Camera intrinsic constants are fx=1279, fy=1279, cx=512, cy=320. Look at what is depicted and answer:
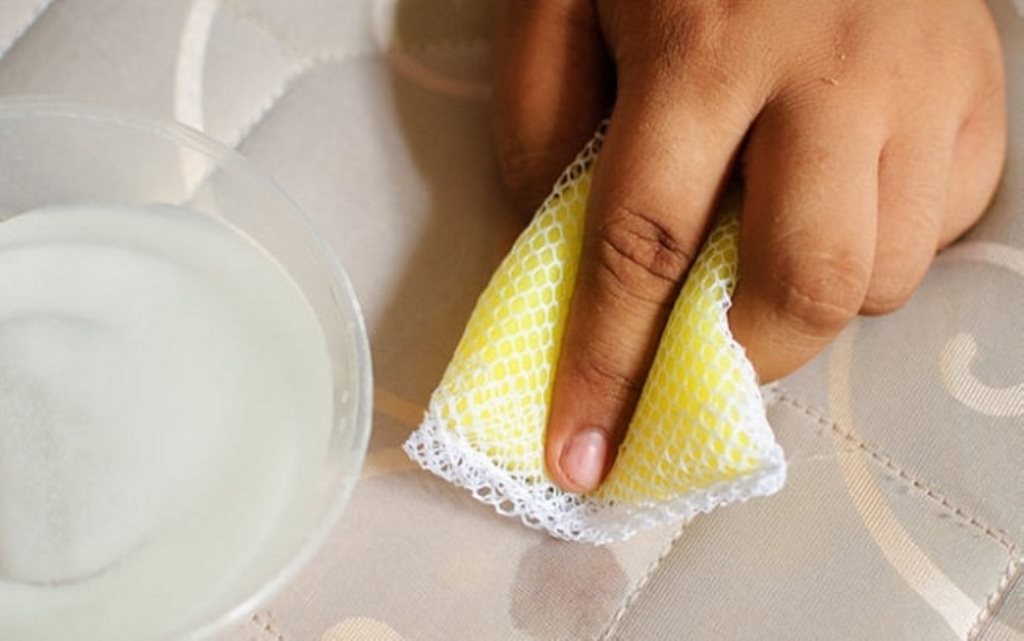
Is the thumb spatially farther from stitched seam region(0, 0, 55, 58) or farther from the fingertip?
stitched seam region(0, 0, 55, 58)

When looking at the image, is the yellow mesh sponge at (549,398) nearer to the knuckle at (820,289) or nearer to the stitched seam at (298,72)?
the knuckle at (820,289)

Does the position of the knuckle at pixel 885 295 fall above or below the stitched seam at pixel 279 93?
above

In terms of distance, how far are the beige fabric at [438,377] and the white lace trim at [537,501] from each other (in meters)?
0.01

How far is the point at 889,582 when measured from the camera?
57 centimetres

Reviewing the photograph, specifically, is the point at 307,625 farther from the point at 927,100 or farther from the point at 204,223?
the point at 927,100

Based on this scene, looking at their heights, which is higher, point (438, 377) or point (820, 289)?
point (820, 289)

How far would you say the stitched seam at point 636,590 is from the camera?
559 mm

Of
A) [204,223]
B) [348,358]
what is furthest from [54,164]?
[348,358]

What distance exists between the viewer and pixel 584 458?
56cm

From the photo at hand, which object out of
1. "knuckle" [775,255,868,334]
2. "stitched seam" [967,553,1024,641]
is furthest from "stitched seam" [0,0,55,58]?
"stitched seam" [967,553,1024,641]

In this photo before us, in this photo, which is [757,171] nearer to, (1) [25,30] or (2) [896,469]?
(2) [896,469]

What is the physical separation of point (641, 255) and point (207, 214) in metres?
0.21

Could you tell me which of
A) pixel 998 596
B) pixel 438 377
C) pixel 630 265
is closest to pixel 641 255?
pixel 630 265

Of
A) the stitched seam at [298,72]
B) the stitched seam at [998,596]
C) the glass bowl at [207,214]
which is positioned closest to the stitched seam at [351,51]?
the stitched seam at [298,72]
